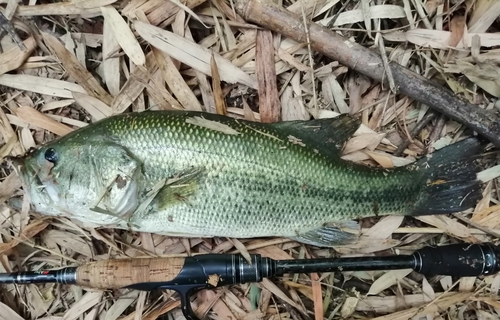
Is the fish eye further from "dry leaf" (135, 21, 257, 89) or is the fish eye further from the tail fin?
the tail fin

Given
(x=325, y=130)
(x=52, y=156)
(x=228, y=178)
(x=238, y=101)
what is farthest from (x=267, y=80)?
(x=52, y=156)

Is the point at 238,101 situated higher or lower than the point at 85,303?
higher

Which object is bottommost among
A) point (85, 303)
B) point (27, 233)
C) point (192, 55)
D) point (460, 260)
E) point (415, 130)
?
point (85, 303)

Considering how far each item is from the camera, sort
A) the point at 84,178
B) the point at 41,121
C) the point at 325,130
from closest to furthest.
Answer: the point at 84,178 → the point at 325,130 → the point at 41,121

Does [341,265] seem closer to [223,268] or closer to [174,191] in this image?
[223,268]

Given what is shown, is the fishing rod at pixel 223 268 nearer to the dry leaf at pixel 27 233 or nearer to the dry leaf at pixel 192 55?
the dry leaf at pixel 27 233


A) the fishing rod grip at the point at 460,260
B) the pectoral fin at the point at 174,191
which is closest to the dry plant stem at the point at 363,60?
the fishing rod grip at the point at 460,260

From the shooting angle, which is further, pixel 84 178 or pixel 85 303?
pixel 85 303

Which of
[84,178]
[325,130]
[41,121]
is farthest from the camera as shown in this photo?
[41,121]

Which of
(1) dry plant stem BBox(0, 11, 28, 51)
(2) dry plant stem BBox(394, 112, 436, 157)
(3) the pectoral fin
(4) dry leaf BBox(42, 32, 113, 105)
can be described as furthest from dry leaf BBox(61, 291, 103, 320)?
(2) dry plant stem BBox(394, 112, 436, 157)
